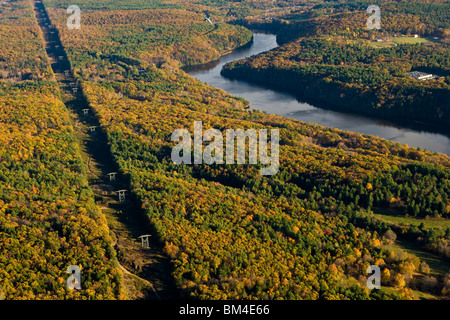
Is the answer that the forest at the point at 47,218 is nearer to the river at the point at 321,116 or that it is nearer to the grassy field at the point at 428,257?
the grassy field at the point at 428,257

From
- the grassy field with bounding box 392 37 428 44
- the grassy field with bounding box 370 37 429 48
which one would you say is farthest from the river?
the grassy field with bounding box 392 37 428 44

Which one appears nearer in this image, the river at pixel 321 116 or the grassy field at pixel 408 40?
the river at pixel 321 116

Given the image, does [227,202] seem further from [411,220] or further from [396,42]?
[396,42]

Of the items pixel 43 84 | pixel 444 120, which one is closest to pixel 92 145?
pixel 43 84

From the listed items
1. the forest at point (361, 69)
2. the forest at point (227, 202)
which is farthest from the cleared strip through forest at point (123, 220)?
the forest at point (361, 69)

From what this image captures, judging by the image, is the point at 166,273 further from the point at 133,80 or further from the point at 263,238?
the point at 133,80

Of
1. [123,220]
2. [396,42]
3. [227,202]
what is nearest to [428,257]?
[227,202]
